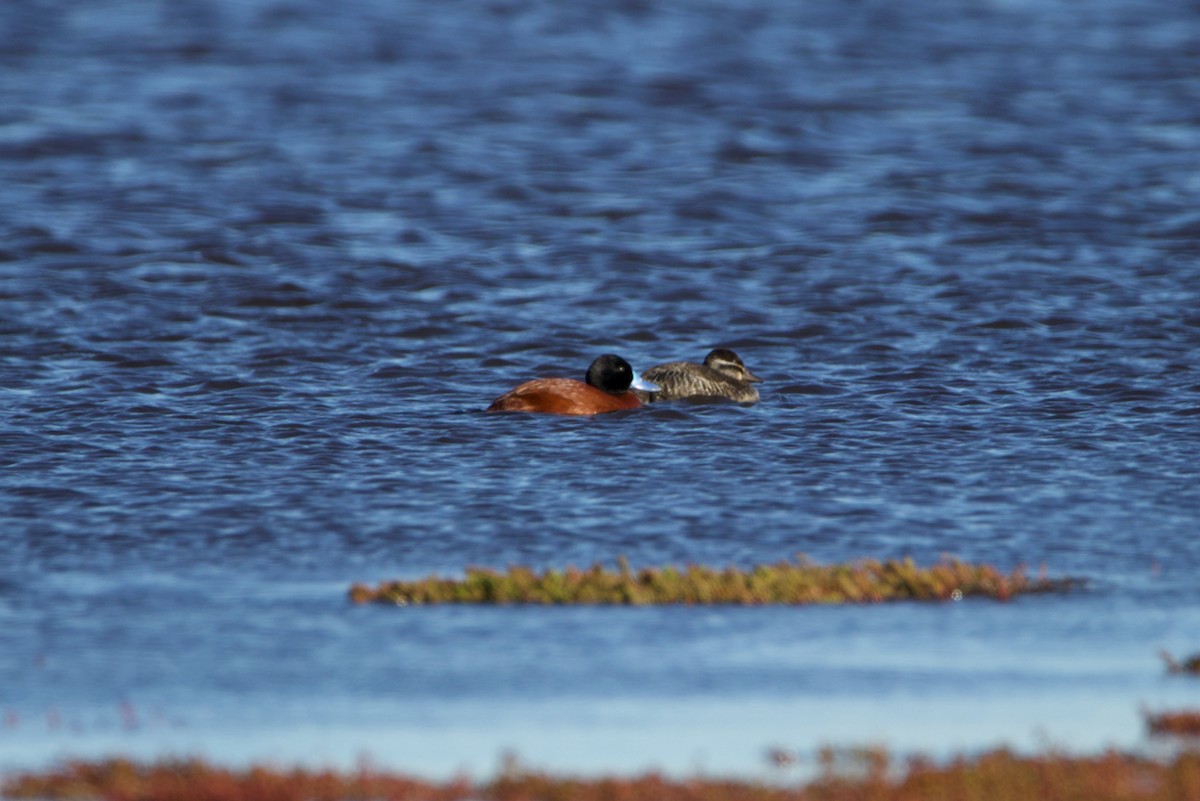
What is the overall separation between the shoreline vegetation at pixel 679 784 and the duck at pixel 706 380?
395 inches

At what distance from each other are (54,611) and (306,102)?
25.2 metres

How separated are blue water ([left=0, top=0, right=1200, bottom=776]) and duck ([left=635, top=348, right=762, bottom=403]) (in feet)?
1.19

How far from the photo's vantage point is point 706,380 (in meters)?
18.0

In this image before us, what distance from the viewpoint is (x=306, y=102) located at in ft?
114

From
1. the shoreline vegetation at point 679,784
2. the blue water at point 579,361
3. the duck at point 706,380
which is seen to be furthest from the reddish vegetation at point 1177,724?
the duck at point 706,380

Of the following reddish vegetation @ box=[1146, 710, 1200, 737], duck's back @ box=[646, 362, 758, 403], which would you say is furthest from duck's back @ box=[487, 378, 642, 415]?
reddish vegetation @ box=[1146, 710, 1200, 737]

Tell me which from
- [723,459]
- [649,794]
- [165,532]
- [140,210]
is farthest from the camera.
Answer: [140,210]

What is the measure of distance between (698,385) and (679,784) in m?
10.4

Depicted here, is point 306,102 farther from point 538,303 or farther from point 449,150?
point 538,303

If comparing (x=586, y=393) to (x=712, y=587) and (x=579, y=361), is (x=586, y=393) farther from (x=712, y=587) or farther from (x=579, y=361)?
(x=712, y=587)

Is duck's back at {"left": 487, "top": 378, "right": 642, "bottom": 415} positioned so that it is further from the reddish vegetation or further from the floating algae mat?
the reddish vegetation

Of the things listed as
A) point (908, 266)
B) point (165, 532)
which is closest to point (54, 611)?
point (165, 532)

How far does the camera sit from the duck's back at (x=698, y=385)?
1792 centimetres

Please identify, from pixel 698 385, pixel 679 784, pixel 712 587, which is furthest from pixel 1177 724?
pixel 698 385
